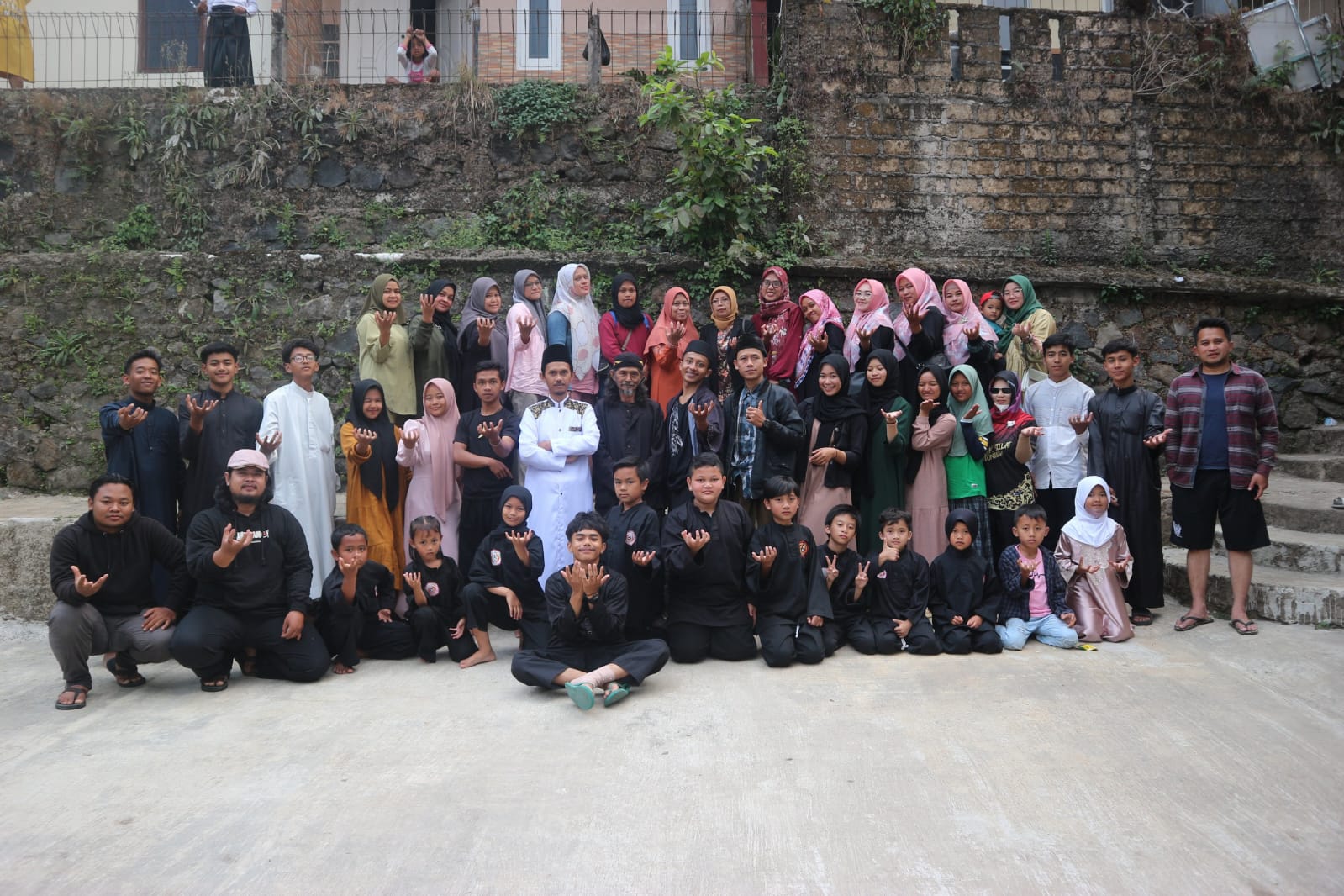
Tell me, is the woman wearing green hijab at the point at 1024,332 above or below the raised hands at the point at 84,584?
above

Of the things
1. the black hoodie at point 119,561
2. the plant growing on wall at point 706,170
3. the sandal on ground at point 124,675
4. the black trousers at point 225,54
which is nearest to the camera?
the black hoodie at point 119,561

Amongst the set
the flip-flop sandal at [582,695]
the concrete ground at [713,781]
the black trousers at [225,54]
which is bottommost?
the concrete ground at [713,781]

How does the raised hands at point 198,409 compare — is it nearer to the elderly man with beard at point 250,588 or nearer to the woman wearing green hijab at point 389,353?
the elderly man with beard at point 250,588

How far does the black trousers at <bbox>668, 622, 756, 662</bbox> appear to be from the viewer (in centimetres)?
539

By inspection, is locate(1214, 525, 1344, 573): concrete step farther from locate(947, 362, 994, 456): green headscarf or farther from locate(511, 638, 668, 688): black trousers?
locate(511, 638, 668, 688): black trousers

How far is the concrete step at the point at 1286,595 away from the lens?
5.68 metres

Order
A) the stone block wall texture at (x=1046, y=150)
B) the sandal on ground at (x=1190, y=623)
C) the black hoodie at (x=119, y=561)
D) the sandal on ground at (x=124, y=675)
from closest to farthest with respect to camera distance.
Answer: the black hoodie at (x=119, y=561) < the sandal on ground at (x=124, y=675) < the sandal on ground at (x=1190, y=623) < the stone block wall texture at (x=1046, y=150)

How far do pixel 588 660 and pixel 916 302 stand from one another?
3.13 m

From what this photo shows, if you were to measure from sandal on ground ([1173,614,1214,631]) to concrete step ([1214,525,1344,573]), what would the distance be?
0.67 m

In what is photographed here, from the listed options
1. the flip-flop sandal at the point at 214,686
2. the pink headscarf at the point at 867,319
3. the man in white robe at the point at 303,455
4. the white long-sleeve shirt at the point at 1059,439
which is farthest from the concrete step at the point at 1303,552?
the flip-flop sandal at the point at 214,686

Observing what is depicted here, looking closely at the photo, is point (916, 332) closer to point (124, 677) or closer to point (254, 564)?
point (254, 564)

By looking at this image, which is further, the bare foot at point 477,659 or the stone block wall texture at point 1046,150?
the stone block wall texture at point 1046,150

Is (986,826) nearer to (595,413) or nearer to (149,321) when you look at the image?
(595,413)

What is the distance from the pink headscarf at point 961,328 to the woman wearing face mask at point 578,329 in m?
2.20
